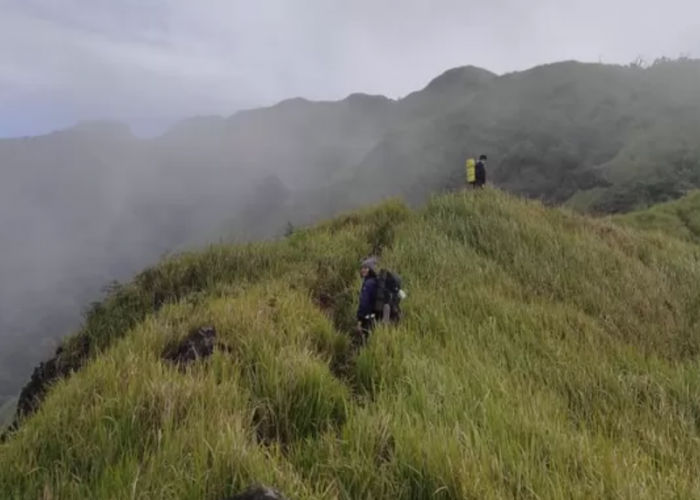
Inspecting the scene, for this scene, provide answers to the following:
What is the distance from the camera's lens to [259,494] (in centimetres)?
336

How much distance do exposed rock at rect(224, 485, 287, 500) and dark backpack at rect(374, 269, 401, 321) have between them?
468 cm

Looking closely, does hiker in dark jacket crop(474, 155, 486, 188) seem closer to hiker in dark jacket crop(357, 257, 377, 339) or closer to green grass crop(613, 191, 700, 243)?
hiker in dark jacket crop(357, 257, 377, 339)

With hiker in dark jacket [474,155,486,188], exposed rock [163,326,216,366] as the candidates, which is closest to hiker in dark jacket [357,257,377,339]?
exposed rock [163,326,216,366]

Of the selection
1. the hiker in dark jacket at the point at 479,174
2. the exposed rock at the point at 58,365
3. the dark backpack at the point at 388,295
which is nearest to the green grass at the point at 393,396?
the exposed rock at the point at 58,365

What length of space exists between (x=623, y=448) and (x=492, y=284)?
18.3 feet

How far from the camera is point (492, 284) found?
10.3 m

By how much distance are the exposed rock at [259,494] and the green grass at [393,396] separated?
0.39 meters

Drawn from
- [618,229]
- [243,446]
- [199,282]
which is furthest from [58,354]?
[618,229]

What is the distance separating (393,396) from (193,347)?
230cm

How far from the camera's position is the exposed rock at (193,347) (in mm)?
6489

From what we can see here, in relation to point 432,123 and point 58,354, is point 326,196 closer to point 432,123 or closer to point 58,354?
point 432,123

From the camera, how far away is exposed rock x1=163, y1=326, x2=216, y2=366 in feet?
21.3

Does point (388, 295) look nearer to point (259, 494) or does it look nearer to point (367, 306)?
point (367, 306)

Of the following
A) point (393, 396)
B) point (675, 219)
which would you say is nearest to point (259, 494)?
point (393, 396)
